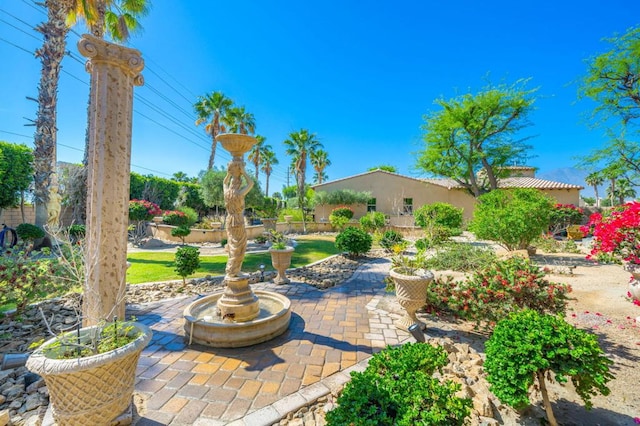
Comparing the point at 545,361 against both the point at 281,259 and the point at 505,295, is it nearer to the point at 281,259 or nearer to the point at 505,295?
the point at 505,295

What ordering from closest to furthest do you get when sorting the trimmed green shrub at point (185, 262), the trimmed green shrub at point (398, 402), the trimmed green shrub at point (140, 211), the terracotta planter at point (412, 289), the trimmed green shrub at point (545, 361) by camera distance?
1. the trimmed green shrub at point (398, 402)
2. the trimmed green shrub at point (545, 361)
3. the terracotta planter at point (412, 289)
4. the trimmed green shrub at point (185, 262)
5. the trimmed green shrub at point (140, 211)

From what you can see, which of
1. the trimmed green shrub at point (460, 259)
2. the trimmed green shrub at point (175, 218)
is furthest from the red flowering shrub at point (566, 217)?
the trimmed green shrub at point (175, 218)

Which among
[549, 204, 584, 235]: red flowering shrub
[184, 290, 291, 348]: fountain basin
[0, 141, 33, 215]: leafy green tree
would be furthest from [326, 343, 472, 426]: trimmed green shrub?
[549, 204, 584, 235]: red flowering shrub

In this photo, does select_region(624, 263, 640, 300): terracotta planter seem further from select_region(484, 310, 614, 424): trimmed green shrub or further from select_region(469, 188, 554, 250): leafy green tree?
select_region(469, 188, 554, 250): leafy green tree

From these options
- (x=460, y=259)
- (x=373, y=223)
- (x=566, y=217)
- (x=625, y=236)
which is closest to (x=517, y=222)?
(x=460, y=259)

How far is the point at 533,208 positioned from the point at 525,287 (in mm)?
7420

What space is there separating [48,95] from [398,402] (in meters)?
15.0

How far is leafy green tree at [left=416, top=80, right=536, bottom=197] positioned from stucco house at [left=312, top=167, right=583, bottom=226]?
9.14 feet

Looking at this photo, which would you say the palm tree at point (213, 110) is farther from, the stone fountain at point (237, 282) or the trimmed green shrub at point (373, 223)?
the stone fountain at point (237, 282)

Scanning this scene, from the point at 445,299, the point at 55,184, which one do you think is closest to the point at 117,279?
the point at 445,299

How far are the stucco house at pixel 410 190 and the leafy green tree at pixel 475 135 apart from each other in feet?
9.14

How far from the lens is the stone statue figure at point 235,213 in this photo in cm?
403

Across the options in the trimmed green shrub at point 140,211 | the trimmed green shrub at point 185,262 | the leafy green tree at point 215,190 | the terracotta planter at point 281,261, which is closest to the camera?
the trimmed green shrub at point 185,262

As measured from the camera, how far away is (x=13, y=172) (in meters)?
11.1
